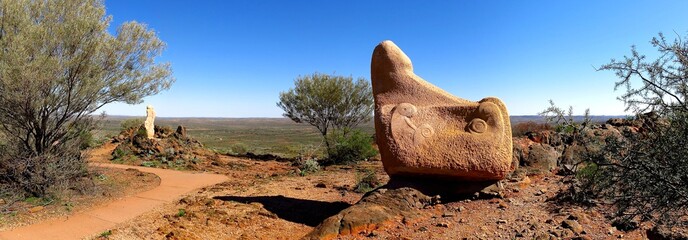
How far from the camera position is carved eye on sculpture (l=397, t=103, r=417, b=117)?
23.4ft

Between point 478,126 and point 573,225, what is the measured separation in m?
2.19

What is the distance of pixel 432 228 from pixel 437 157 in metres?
1.39

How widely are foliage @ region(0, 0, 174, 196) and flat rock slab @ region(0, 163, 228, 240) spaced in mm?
1441

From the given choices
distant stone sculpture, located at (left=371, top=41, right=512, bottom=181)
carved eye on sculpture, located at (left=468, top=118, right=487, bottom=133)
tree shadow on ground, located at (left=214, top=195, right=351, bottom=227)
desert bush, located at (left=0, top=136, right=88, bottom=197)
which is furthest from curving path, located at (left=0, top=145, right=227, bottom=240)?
carved eye on sculpture, located at (left=468, top=118, right=487, bottom=133)

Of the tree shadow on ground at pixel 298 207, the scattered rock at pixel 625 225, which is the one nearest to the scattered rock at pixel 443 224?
the scattered rock at pixel 625 225

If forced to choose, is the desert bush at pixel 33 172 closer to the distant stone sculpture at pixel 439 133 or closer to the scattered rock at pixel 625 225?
the distant stone sculpture at pixel 439 133

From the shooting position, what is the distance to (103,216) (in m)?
7.25

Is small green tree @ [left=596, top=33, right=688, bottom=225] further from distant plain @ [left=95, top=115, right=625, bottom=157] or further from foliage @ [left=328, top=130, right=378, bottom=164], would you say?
foliage @ [left=328, top=130, right=378, bottom=164]

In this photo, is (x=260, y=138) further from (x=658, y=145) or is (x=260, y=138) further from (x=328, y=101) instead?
(x=658, y=145)

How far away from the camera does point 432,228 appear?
562 cm

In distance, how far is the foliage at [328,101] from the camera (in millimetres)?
19641

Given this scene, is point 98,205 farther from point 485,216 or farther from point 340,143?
point 340,143

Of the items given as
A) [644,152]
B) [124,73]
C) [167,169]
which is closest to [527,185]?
[644,152]

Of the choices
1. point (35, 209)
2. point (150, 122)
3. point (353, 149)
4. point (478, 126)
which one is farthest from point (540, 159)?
point (150, 122)
